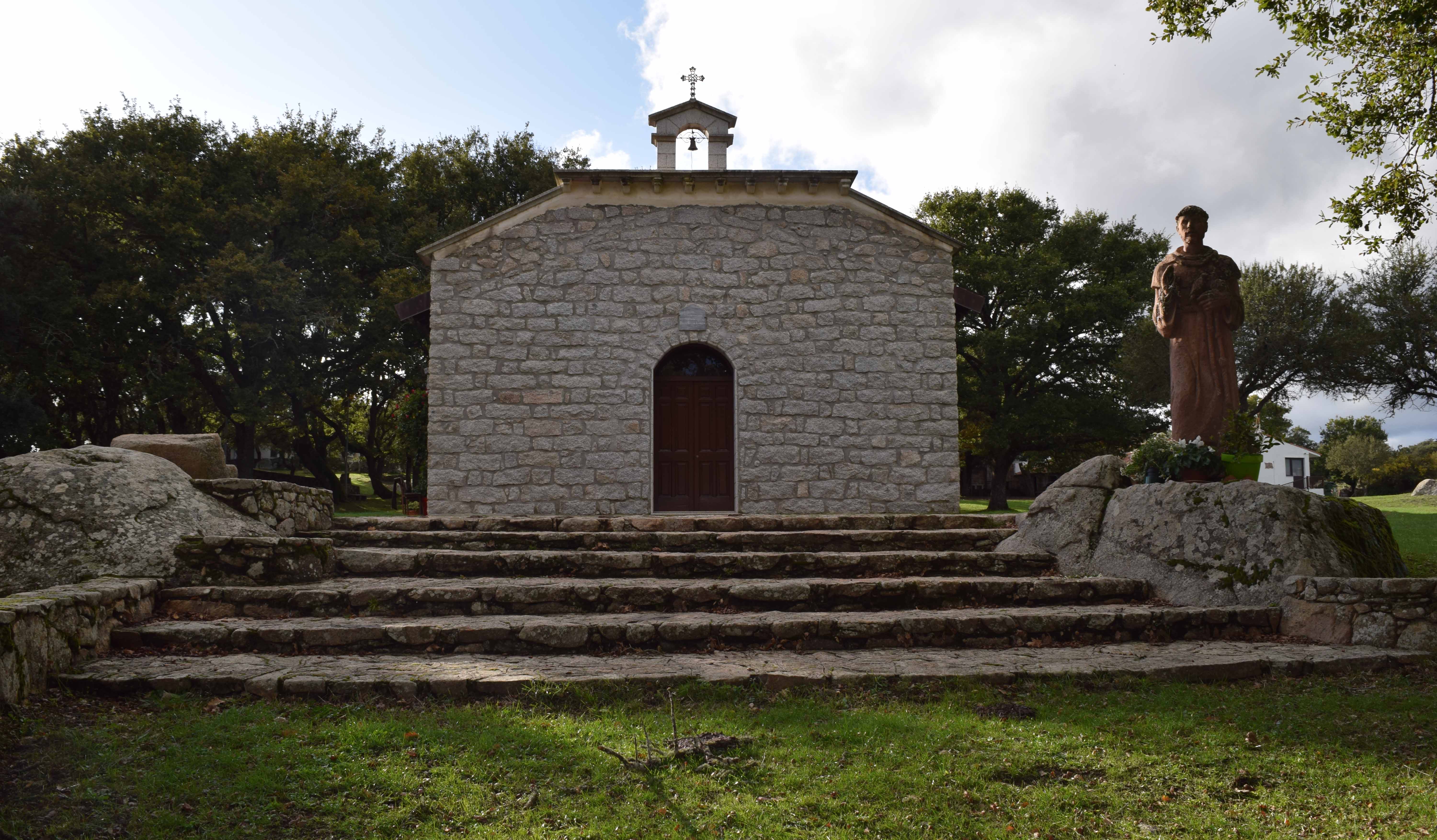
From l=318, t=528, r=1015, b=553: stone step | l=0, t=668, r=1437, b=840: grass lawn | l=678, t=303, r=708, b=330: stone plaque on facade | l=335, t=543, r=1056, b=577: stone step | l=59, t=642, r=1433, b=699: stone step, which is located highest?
l=678, t=303, r=708, b=330: stone plaque on facade

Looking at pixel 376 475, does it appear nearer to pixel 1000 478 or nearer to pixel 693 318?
pixel 1000 478

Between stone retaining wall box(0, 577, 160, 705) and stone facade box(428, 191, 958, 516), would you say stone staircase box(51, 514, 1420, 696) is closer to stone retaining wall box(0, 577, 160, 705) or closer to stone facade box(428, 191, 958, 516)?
stone retaining wall box(0, 577, 160, 705)

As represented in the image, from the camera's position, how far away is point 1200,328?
24.4 feet

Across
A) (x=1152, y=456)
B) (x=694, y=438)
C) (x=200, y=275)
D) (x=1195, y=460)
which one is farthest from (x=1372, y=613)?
(x=200, y=275)

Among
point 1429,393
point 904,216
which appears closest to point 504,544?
point 904,216

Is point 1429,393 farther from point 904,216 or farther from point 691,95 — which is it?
point 691,95

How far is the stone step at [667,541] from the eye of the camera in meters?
7.78

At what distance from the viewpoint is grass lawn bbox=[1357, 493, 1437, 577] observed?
7973mm

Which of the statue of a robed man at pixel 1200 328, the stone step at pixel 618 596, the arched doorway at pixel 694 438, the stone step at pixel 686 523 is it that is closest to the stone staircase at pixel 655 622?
the stone step at pixel 618 596

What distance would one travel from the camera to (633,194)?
37.0ft

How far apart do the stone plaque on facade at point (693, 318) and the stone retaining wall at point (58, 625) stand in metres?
6.81

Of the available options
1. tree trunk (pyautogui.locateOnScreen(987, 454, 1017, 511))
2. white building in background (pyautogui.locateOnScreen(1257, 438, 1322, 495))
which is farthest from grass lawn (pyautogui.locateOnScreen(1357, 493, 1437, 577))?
white building in background (pyautogui.locateOnScreen(1257, 438, 1322, 495))

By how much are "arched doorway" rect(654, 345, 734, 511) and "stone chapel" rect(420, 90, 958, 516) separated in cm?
2

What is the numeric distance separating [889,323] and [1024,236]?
16.5 metres
